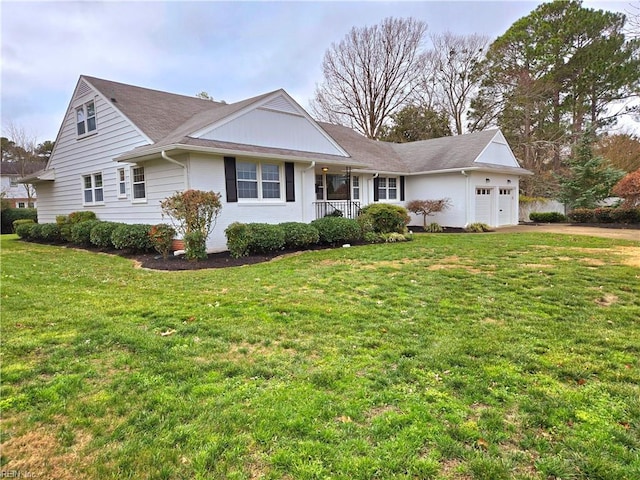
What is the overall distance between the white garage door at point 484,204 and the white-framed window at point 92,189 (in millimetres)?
16771

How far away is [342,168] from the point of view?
15312 mm

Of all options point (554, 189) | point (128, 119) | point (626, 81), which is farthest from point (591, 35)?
point (128, 119)

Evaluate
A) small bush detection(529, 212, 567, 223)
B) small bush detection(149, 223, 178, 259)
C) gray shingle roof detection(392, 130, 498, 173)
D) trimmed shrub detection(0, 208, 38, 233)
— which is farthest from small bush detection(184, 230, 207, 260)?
trimmed shrub detection(0, 208, 38, 233)

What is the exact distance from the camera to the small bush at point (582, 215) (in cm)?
1895

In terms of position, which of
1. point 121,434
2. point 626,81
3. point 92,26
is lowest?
point 121,434

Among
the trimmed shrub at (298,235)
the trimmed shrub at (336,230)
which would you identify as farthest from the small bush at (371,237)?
the trimmed shrub at (298,235)

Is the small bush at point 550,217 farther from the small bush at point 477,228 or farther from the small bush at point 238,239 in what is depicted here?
the small bush at point 238,239

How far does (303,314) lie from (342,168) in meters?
11.3

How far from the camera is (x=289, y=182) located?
506 inches

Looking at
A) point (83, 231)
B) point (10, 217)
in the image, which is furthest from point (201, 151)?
point (10, 217)

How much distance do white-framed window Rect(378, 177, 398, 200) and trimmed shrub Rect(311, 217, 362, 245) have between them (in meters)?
6.90

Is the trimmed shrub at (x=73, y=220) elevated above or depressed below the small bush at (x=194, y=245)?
above

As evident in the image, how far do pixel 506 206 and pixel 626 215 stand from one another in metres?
5.08

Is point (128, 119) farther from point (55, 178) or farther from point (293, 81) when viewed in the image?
point (293, 81)
